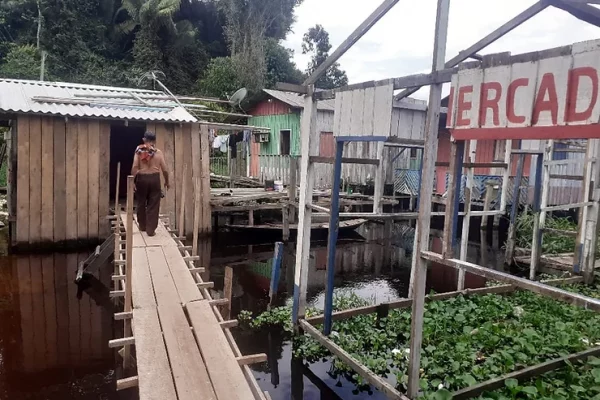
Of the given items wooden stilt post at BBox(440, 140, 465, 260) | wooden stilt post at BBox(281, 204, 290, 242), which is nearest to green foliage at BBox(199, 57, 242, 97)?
wooden stilt post at BBox(281, 204, 290, 242)

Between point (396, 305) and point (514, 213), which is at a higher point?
point (514, 213)

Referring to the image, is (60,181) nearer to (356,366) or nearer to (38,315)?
(38,315)

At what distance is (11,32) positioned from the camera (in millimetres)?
23906

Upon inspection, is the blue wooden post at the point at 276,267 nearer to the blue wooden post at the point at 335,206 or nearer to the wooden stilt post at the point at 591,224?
the blue wooden post at the point at 335,206

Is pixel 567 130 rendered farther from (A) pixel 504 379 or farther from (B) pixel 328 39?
(B) pixel 328 39

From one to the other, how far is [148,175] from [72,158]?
410 centimetres

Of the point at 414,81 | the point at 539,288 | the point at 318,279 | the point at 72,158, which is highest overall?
the point at 414,81

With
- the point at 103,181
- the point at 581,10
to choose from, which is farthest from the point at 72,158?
the point at 581,10

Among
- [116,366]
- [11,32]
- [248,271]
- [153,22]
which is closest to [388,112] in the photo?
[116,366]

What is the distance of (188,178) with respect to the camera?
35.8 ft

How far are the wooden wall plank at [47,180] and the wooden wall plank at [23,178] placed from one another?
0.29 m

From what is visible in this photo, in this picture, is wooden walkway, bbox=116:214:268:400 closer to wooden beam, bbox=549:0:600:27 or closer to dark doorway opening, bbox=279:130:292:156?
wooden beam, bbox=549:0:600:27

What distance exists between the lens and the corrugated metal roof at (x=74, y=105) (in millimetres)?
9422

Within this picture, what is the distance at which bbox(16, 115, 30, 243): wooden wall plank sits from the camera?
9.23 meters
